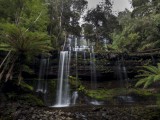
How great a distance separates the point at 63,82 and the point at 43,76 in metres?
1.58

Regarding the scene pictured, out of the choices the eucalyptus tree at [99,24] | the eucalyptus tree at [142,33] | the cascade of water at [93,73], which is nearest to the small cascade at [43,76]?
the cascade of water at [93,73]

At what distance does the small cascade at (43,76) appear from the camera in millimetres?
13455

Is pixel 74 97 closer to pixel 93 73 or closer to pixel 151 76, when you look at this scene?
pixel 93 73

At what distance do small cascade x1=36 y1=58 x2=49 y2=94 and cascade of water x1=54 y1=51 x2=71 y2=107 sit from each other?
0.94 m

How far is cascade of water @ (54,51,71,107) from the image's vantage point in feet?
40.7

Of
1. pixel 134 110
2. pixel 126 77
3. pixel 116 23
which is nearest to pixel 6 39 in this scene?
pixel 134 110

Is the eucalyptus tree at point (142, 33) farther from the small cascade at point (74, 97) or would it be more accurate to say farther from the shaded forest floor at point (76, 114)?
the shaded forest floor at point (76, 114)

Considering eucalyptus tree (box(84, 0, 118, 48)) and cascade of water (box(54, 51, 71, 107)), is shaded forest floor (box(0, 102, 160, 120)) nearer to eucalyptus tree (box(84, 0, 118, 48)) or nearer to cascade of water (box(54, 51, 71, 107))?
cascade of water (box(54, 51, 71, 107))

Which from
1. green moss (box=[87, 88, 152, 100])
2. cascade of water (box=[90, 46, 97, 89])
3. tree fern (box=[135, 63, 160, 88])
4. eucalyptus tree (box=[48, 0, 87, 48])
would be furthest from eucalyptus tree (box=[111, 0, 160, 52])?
tree fern (box=[135, 63, 160, 88])

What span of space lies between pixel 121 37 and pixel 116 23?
7.26 metres

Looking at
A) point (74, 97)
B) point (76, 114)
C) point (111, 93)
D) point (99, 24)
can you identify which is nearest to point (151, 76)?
point (76, 114)

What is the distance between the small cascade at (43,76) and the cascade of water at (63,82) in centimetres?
94

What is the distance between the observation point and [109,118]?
759 centimetres

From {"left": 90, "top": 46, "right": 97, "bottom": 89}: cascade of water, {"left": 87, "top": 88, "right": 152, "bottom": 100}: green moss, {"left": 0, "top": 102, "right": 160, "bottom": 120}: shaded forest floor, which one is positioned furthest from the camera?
{"left": 90, "top": 46, "right": 97, "bottom": 89}: cascade of water
